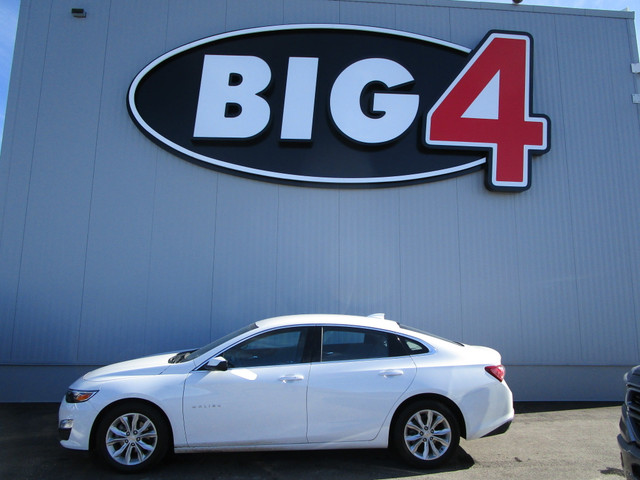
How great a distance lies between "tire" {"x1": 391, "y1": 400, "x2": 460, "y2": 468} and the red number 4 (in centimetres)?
476

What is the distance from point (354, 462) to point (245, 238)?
4.14 m

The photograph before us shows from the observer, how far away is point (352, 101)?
26.5 ft

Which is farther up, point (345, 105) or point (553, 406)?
point (345, 105)

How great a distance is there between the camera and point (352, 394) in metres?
4.41

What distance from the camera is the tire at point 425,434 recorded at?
4457 millimetres

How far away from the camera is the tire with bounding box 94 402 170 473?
433cm

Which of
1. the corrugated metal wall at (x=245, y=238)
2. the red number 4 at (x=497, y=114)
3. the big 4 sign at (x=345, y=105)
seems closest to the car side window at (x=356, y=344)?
the corrugated metal wall at (x=245, y=238)

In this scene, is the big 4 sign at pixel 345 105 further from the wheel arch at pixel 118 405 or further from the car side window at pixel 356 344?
the wheel arch at pixel 118 405

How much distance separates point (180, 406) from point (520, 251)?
6264 millimetres

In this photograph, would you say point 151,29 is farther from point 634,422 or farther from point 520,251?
point 634,422

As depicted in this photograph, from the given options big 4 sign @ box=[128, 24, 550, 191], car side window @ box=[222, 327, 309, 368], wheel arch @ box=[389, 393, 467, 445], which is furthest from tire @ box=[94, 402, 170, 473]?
big 4 sign @ box=[128, 24, 550, 191]

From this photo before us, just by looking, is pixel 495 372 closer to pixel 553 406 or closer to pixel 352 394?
pixel 352 394

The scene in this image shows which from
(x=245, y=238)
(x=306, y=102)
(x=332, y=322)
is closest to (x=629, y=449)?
(x=332, y=322)

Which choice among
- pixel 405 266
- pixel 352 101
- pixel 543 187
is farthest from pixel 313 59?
pixel 543 187
